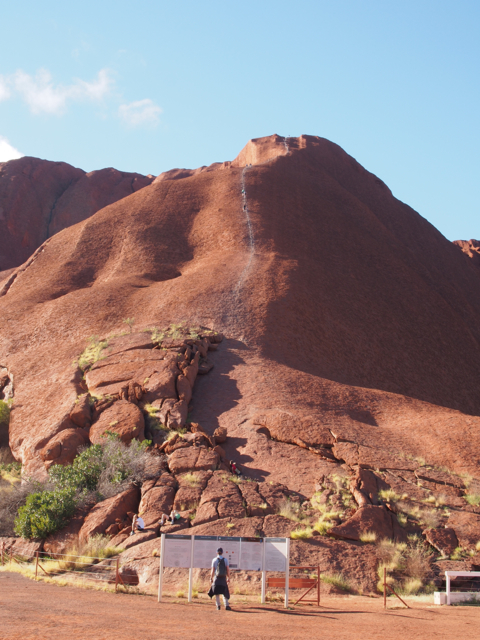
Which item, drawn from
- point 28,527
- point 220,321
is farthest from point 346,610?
point 220,321

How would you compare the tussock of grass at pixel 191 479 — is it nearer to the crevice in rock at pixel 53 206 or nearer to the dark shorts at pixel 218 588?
the dark shorts at pixel 218 588

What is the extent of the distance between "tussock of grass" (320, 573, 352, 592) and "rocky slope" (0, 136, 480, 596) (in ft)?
5.03

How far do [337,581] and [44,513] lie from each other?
898cm

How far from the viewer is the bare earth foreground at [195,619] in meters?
8.66

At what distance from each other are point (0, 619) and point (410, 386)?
2762cm

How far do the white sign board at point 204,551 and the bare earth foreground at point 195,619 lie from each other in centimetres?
82

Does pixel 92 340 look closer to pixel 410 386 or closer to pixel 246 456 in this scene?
pixel 246 456

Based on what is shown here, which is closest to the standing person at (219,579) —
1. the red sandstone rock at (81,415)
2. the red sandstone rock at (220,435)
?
the red sandstone rock at (220,435)

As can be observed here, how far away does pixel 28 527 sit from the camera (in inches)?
692

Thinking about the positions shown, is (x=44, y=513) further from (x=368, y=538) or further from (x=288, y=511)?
(x=368, y=538)

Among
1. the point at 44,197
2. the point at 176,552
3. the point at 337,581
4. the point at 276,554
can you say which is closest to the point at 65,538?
the point at 176,552

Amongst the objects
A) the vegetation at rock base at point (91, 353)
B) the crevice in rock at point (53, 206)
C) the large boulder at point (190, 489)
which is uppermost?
the crevice in rock at point (53, 206)

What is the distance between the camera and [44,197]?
7644cm

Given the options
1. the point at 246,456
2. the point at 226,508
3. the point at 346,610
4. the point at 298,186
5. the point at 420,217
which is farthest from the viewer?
the point at 420,217
